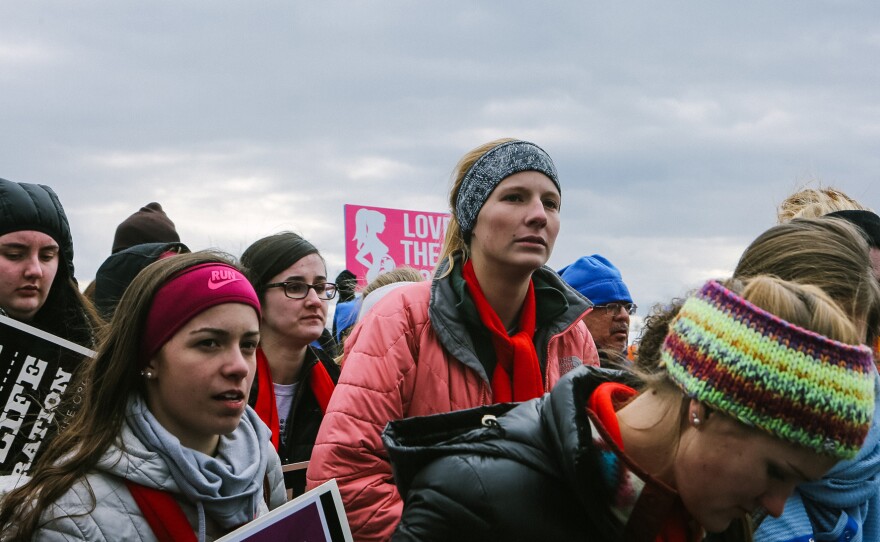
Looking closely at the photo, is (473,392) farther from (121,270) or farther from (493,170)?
(121,270)

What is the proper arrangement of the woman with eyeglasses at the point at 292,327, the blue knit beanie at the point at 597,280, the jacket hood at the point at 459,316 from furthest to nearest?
the blue knit beanie at the point at 597,280 < the woman with eyeglasses at the point at 292,327 < the jacket hood at the point at 459,316

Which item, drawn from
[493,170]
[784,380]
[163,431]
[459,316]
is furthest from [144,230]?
[784,380]

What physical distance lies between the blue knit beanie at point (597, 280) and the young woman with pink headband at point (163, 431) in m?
3.27

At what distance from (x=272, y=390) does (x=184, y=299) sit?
66.9 inches

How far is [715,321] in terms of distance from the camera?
2092 millimetres

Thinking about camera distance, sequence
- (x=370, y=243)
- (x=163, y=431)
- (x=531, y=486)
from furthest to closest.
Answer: (x=370, y=243)
(x=163, y=431)
(x=531, y=486)

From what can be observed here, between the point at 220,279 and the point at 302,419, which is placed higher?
the point at 220,279

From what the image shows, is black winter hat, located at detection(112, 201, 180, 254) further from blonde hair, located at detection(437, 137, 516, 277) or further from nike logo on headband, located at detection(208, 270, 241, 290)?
nike logo on headband, located at detection(208, 270, 241, 290)

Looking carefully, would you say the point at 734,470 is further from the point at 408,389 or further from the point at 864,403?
the point at 408,389

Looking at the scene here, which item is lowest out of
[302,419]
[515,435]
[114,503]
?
[302,419]

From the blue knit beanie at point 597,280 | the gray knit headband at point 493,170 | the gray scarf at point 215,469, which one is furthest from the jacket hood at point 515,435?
the blue knit beanie at point 597,280

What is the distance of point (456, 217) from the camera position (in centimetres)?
402

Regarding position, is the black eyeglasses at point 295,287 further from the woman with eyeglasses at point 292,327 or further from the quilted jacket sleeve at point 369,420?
the quilted jacket sleeve at point 369,420

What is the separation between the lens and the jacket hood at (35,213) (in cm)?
401
